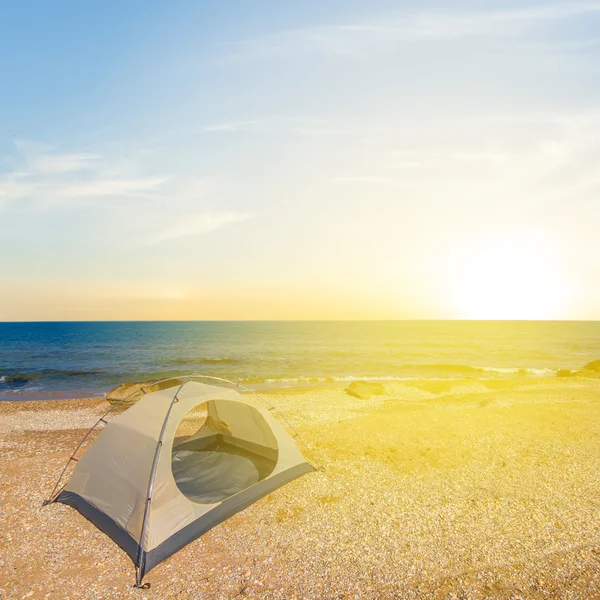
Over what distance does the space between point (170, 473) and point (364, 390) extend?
1709 centimetres

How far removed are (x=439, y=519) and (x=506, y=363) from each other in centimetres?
4382

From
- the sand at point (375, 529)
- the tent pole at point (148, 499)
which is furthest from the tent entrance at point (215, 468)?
the tent pole at point (148, 499)

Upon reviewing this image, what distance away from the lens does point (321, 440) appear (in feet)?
45.2

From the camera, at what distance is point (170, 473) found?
8133 mm

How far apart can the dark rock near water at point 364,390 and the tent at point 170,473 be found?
1240cm

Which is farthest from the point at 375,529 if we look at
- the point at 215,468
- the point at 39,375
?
the point at 39,375

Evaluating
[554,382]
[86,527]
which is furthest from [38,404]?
[554,382]

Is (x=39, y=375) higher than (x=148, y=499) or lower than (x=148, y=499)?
lower

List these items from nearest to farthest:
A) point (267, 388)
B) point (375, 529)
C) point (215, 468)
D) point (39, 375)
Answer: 1. point (375, 529)
2. point (215, 468)
3. point (267, 388)
4. point (39, 375)

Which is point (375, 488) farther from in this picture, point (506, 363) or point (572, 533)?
point (506, 363)

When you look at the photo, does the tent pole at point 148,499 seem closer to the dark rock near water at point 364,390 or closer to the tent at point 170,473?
the tent at point 170,473

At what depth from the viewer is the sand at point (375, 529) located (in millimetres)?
6320

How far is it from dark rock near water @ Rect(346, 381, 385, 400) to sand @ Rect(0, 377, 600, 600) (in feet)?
26.5

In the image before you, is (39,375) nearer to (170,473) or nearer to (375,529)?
(170,473)
